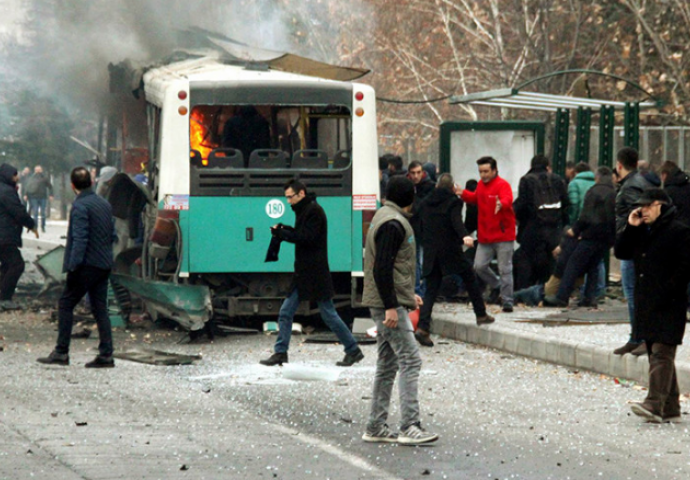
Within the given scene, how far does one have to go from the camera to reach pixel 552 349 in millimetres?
11844

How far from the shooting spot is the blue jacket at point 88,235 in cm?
1090

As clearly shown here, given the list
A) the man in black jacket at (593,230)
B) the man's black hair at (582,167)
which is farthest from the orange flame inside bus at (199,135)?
the man's black hair at (582,167)

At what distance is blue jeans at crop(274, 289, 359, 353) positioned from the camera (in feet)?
36.6

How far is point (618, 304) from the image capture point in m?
15.9

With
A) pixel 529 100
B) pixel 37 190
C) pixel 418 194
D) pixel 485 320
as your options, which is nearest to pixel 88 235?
pixel 485 320

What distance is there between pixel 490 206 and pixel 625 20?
1605cm

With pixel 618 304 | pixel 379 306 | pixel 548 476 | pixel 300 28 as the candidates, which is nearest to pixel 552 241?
pixel 618 304

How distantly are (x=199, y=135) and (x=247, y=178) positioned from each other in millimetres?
755

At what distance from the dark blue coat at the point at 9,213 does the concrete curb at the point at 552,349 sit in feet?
18.1

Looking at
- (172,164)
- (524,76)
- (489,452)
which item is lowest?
(489,452)

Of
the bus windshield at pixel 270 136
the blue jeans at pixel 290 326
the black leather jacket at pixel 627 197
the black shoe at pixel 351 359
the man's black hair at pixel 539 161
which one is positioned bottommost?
the black shoe at pixel 351 359

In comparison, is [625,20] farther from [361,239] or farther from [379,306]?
[379,306]

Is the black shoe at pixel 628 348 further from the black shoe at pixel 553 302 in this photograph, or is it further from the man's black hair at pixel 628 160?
the black shoe at pixel 553 302

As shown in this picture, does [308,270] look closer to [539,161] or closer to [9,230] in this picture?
[539,161]
